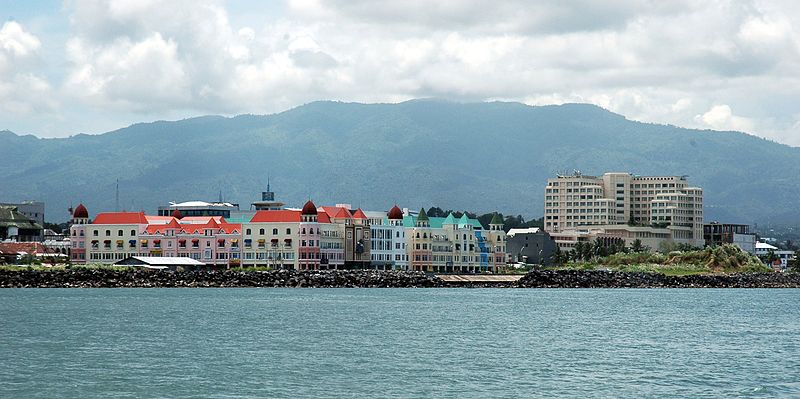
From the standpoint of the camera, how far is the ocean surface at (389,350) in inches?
1935

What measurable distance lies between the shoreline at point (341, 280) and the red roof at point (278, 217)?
17013 millimetres

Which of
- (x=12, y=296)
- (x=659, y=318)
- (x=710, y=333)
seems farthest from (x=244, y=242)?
(x=710, y=333)

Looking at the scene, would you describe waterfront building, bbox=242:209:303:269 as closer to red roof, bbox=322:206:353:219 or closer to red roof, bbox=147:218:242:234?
red roof, bbox=147:218:242:234

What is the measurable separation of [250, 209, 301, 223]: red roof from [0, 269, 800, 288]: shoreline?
17013 mm

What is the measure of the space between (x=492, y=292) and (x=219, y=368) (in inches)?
3322

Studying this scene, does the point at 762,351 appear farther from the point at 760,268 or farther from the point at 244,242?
the point at 760,268

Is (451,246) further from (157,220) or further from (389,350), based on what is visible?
(389,350)

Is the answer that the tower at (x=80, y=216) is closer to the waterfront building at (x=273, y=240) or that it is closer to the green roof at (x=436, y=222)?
the waterfront building at (x=273, y=240)

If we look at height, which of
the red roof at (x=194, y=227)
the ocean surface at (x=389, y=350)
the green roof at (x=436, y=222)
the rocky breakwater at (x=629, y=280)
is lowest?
the ocean surface at (x=389, y=350)

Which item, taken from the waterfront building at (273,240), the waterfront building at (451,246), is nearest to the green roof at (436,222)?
the waterfront building at (451,246)

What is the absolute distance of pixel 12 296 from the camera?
113 metres

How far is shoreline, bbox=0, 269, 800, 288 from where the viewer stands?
13762cm

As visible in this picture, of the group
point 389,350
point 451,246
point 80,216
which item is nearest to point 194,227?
point 80,216

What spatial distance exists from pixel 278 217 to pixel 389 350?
11047 centimetres
